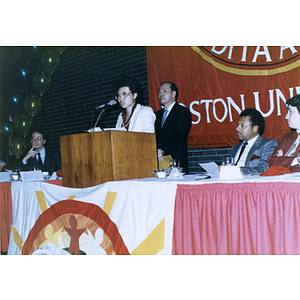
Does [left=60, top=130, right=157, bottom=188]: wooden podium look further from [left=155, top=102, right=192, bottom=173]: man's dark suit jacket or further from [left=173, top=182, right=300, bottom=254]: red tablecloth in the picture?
[left=155, top=102, right=192, bottom=173]: man's dark suit jacket

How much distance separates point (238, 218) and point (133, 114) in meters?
2.00

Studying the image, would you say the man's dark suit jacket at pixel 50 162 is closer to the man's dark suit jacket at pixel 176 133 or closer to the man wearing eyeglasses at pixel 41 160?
the man wearing eyeglasses at pixel 41 160

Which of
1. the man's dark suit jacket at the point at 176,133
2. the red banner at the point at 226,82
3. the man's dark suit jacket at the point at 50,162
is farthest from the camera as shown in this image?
the man's dark suit jacket at the point at 50,162

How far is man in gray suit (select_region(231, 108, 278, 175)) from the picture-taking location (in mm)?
3158

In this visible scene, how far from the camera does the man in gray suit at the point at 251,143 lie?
10.4 feet

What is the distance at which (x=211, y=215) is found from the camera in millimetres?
2115

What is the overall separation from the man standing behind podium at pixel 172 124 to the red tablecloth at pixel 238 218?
192 cm

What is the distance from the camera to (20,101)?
4895 mm

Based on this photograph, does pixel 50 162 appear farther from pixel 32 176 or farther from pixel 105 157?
pixel 105 157

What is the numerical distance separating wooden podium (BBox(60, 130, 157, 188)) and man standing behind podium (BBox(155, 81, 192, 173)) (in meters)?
1.46

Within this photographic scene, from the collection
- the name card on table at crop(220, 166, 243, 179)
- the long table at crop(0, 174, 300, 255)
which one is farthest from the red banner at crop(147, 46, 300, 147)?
the long table at crop(0, 174, 300, 255)

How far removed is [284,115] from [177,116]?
127cm

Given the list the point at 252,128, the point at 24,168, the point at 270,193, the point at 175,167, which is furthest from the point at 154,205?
the point at 24,168

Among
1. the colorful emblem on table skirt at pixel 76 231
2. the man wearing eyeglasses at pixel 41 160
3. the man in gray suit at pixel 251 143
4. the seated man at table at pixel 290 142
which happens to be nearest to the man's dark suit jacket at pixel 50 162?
the man wearing eyeglasses at pixel 41 160
